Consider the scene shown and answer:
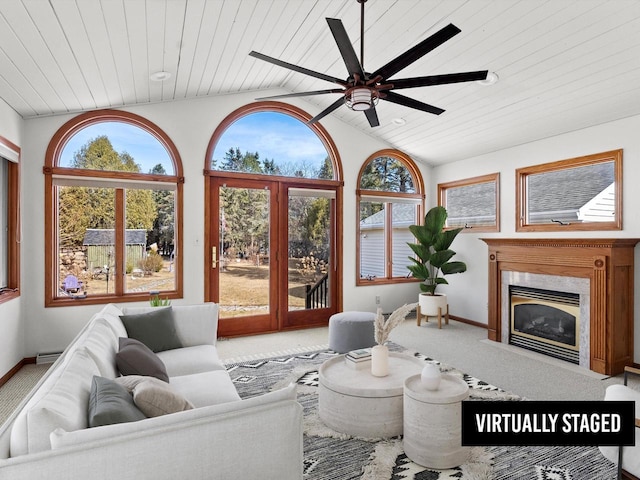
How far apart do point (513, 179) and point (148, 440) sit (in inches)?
211

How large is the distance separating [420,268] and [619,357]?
105 inches

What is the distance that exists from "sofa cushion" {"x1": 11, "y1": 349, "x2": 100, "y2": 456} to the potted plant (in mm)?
4886

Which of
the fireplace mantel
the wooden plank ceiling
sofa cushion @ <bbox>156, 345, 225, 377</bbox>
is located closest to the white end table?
sofa cushion @ <bbox>156, 345, 225, 377</bbox>

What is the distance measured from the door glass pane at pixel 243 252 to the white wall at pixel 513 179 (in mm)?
3096

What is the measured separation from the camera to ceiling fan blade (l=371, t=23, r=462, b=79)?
2.06 meters

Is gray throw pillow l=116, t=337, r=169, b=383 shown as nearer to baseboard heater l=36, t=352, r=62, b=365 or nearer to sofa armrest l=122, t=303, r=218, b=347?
sofa armrest l=122, t=303, r=218, b=347

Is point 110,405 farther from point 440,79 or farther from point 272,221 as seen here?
point 272,221

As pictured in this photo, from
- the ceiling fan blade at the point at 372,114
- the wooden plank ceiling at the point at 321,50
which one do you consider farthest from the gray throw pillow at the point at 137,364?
the ceiling fan blade at the point at 372,114

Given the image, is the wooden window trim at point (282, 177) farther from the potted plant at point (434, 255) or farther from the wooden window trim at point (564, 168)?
the wooden window trim at point (564, 168)

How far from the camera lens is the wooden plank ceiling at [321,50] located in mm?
2725

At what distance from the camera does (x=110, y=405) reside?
1474mm

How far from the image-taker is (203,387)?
2.34m

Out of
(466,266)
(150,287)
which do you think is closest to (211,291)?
(150,287)

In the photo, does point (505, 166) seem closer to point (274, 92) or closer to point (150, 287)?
point (274, 92)
